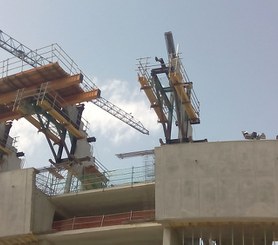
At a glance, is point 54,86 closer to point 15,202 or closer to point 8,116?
point 8,116

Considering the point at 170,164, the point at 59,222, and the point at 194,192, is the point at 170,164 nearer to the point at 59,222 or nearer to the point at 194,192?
the point at 194,192

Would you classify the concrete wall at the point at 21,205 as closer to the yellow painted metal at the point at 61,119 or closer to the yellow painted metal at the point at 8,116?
the yellow painted metal at the point at 61,119

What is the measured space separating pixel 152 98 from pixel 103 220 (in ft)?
32.2

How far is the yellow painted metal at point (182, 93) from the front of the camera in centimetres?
4553

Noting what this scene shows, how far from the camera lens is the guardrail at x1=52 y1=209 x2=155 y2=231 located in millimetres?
40469

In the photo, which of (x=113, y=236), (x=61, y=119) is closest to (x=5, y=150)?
(x=61, y=119)

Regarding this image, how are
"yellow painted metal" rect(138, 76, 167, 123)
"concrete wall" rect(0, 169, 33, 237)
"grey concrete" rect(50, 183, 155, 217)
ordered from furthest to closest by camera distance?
"yellow painted metal" rect(138, 76, 167, 123) < "grey concrete" rect(50, 183, 155, 217) < "concrete wall" rect(0, 169, 33, 237)

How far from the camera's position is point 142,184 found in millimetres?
41500

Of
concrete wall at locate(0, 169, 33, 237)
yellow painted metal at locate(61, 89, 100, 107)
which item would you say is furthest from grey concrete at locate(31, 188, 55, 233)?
yellow painted metal at locate(61, 89, 100, 107)

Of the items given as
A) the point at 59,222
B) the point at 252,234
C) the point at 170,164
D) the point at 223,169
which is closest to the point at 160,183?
the point at 170,164

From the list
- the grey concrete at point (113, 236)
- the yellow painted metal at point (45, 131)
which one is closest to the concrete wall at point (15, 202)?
the grey concrete at point (113, 236)

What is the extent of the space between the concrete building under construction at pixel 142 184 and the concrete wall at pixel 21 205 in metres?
0.06

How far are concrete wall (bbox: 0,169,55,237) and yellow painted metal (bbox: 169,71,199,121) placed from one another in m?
11.3

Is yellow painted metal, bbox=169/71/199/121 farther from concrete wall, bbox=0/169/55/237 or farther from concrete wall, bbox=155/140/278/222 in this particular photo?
concrete wall, bbox=0/169/55/237
